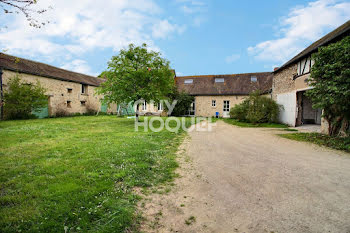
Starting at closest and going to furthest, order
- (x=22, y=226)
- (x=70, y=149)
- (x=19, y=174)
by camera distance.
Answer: (x=22, y=226) < (x=19, y=174) < (x=70, y=149)

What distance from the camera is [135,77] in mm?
11531

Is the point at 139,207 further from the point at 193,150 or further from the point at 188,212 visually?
the point at 193,150

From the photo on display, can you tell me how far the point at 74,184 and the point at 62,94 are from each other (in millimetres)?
19267

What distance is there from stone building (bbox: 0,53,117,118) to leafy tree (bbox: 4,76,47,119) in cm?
55

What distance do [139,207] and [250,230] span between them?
1.60 metres

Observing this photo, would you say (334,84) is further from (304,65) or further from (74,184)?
(74,184)

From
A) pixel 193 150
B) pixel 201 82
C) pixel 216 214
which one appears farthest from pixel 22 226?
pixel 201 82

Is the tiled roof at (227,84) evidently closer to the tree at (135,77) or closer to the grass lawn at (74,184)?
the tree at (135,77)

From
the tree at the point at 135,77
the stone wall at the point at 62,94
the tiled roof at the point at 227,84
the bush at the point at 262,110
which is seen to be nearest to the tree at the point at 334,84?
the bush at the point at 262,110

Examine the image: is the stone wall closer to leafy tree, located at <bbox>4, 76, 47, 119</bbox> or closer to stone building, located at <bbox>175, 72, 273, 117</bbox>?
leafy tree, located at <bbox>4, 76, 47, 119</bbox>

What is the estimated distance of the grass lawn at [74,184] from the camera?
222 centimetres

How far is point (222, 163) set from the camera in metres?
4.82

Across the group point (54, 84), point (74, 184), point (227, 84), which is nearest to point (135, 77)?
point (74, 184)

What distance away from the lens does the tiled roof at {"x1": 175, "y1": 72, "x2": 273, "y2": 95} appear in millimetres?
22466
